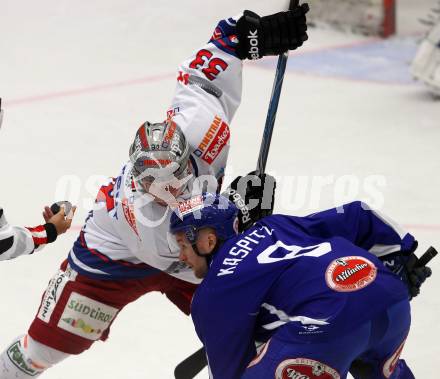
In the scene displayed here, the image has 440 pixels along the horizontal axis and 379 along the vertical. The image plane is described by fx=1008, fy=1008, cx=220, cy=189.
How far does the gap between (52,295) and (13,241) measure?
29 centimetres

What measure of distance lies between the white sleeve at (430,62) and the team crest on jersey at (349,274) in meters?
4.12

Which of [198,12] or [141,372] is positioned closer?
[141,372]

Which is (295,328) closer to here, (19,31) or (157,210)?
(157,210)

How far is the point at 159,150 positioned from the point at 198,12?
519cm

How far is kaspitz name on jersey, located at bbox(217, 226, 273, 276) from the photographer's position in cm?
263

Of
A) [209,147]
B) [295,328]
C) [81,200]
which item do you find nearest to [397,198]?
[81,200]

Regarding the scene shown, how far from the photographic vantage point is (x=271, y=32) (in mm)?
3566

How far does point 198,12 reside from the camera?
26.9ft

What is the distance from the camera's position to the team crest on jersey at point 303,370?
262cm

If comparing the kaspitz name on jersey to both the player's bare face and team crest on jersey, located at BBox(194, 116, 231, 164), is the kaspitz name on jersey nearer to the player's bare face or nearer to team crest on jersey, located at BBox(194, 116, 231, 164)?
the player's bare face

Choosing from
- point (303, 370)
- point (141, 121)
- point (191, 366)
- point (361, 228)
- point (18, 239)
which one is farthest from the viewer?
point (141, 121)

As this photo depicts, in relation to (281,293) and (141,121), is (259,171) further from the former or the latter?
(141,121)

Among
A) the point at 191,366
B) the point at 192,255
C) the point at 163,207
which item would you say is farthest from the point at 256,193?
the point at 192,255

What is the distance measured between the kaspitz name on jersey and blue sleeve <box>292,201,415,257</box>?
0.22 m
